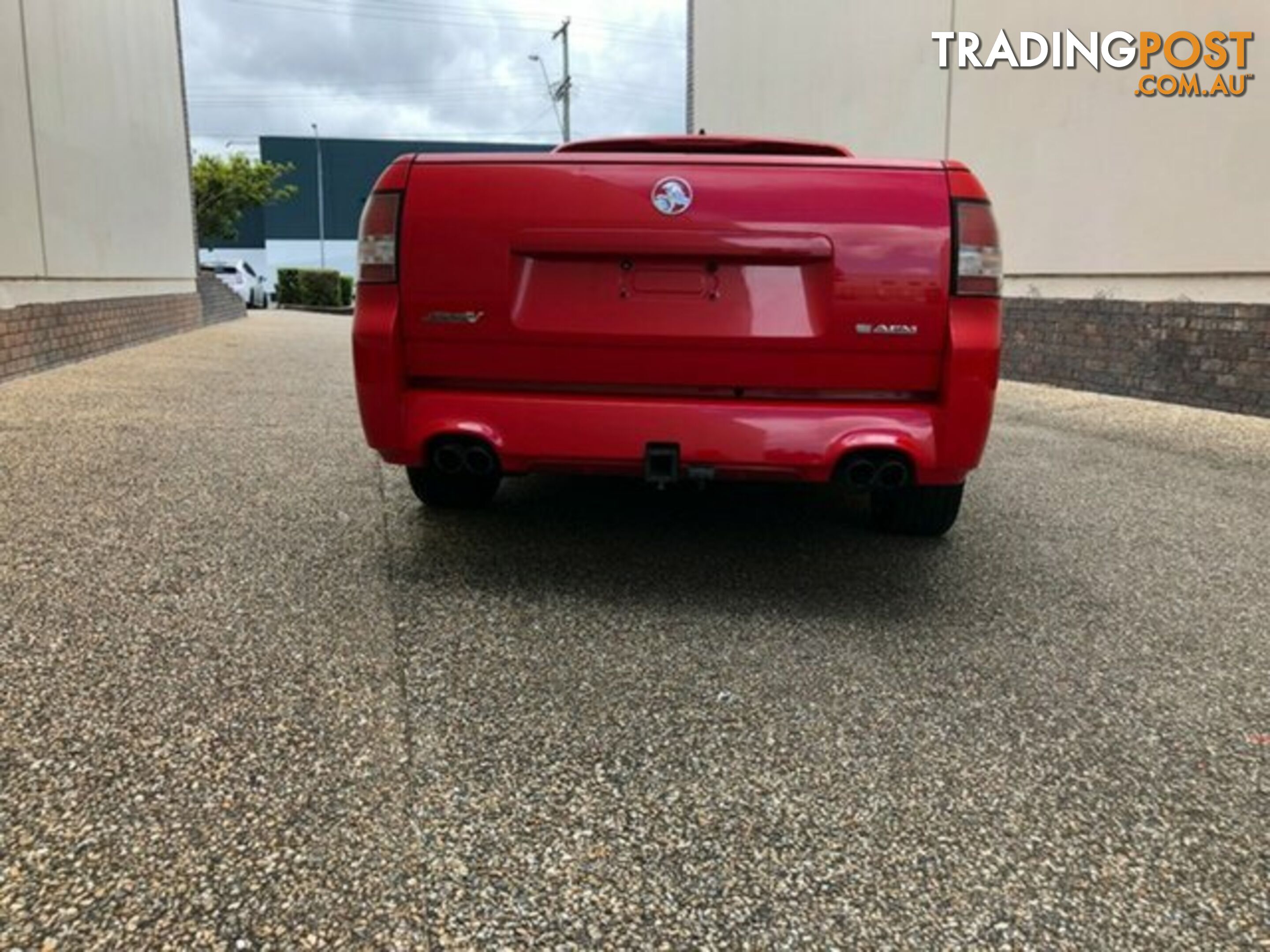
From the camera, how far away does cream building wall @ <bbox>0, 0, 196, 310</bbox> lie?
27.3 ft

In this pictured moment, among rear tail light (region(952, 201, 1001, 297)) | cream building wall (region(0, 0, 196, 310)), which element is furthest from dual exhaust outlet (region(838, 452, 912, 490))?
cream building wall (region(0, 0, 196, 310))

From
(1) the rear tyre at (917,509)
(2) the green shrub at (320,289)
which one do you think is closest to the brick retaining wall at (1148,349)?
(1) the rear tyre at (917,509)

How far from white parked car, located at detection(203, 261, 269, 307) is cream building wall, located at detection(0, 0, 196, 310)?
14.6m

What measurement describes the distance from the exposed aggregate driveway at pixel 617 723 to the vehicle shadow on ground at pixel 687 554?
0.08 ft

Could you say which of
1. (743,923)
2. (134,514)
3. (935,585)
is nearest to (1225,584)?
(935,585)

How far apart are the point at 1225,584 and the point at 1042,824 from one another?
227 cm

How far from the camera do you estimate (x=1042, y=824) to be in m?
2.29

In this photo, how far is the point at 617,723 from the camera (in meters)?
2.70

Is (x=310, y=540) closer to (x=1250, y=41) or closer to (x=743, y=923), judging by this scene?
(x=743, y=923)

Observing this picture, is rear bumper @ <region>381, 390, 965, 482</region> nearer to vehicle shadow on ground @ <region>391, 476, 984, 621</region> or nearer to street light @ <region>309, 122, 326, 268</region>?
vehicle shadow on ground @ <region>391, 476, 984, 621</region>

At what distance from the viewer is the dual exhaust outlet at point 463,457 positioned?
3.51 m

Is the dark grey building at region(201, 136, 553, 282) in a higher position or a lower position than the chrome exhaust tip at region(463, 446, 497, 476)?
higher

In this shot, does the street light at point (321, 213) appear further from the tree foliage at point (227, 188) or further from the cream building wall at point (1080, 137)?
the cream building wall at point (1080, 137)

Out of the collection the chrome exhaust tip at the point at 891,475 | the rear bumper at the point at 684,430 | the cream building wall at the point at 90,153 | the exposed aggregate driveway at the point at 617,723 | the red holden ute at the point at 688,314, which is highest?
the cream building wall at the point at 90,153
